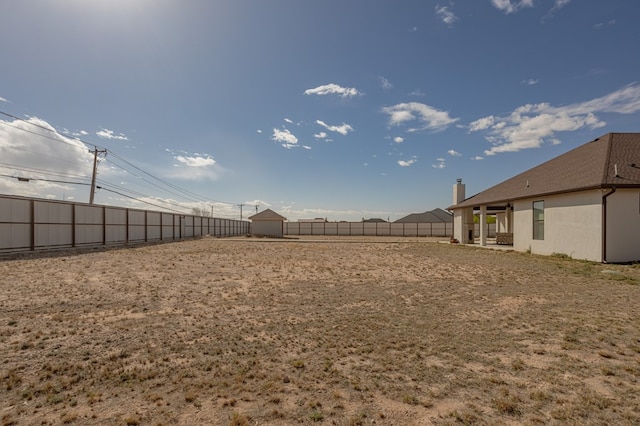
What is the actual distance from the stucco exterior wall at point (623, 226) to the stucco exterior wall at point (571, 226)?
373 millimetres

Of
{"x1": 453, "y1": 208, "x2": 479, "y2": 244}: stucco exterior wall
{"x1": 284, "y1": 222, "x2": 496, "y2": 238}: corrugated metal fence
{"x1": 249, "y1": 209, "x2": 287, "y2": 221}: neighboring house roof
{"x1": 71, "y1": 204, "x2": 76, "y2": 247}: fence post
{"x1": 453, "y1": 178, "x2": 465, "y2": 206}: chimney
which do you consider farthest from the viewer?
{"x1": 284, "y1": 222, "x2": 496, "y2": 238}: corrugated metal fence

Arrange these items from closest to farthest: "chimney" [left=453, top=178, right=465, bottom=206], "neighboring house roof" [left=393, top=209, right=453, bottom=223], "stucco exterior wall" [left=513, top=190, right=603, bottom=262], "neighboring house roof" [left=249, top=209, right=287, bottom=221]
Answer: "stucco exterior wall" [left=513, top=190, right=603, bottom=262], "chimney" [left=453, top=178, right=465, bottom=206], "neighboring house roof" [left=249, top=209, right=287, bottom=221], "neighboring house roof" [left=393, top=209, right=453, bottom=223]

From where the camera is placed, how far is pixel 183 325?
5.24m

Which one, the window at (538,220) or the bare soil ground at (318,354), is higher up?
the window at (538,220)

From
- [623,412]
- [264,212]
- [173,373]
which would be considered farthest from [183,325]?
[264,212]

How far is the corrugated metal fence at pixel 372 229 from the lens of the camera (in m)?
Answer: 43.9

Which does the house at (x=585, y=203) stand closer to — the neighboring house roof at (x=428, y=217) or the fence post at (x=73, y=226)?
the fence post at (x=73, y=226)

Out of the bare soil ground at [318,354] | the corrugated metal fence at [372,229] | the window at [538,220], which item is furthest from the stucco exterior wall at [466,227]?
the bare soil ground at [318,354]

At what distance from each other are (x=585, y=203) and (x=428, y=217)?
48.3 meters

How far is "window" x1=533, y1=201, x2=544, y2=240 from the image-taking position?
16.0 metres

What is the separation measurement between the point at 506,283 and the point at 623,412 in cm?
663

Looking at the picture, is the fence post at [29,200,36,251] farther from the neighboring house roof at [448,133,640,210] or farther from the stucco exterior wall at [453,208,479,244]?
the stucco exterior wall at [453,208,479,244]

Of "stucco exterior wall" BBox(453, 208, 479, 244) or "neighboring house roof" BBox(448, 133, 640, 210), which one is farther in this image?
"stucco exterior wall" BBox(453, 208, 479, 244)

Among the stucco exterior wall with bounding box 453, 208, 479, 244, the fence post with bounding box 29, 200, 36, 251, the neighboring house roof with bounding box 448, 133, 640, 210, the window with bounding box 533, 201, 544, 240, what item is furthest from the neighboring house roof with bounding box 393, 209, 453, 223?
the fence post with bounding box 29, 200, 36, 251
